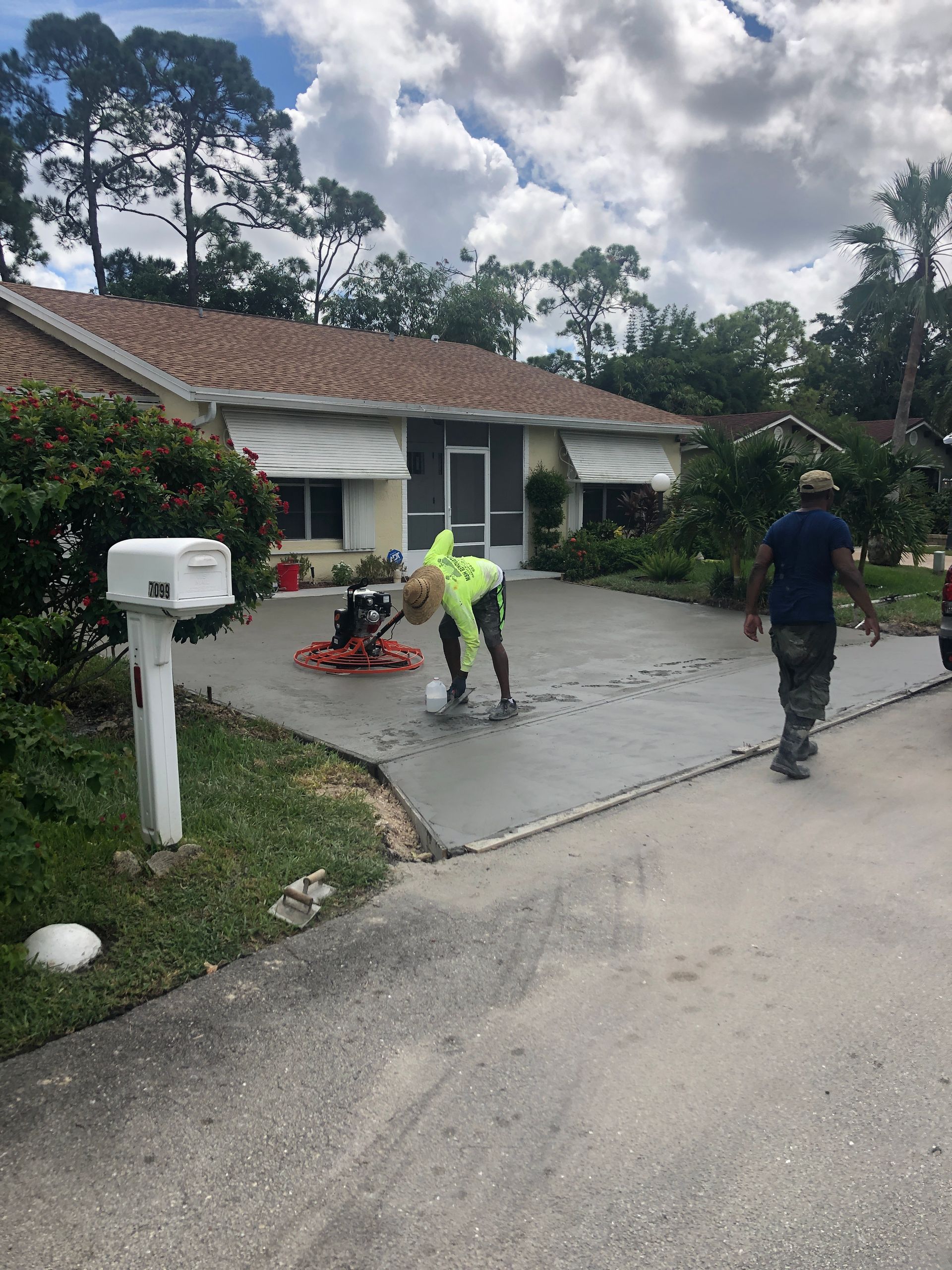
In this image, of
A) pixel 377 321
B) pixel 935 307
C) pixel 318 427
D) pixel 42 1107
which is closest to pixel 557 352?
pixel 377 321

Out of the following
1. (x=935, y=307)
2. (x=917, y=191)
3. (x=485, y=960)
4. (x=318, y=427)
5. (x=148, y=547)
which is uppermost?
(x=917, y=191)

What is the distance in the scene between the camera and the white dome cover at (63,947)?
335 centimetres

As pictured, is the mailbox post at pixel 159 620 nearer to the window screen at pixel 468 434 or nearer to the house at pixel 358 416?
the house at pixel 358 416

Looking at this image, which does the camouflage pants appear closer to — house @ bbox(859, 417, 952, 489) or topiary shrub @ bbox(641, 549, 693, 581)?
topiary shrub @ bbox(641, 549, 693, 581)

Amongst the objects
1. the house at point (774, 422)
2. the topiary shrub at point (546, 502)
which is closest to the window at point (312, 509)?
the topiary shrub at point (546, 502)

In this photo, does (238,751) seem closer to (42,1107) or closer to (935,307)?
(42,1107)

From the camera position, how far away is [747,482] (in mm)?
13008

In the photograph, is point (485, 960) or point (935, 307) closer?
point (485, 960)

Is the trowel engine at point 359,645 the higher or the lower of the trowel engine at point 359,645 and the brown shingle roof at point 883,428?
the lower

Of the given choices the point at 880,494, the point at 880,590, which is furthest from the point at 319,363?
the point at 880,590

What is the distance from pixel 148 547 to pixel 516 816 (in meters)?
2.41

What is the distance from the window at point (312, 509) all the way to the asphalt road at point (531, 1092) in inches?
434

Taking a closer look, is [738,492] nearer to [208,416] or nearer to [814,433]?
[208,416]

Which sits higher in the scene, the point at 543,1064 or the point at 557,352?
the point at 557,352
